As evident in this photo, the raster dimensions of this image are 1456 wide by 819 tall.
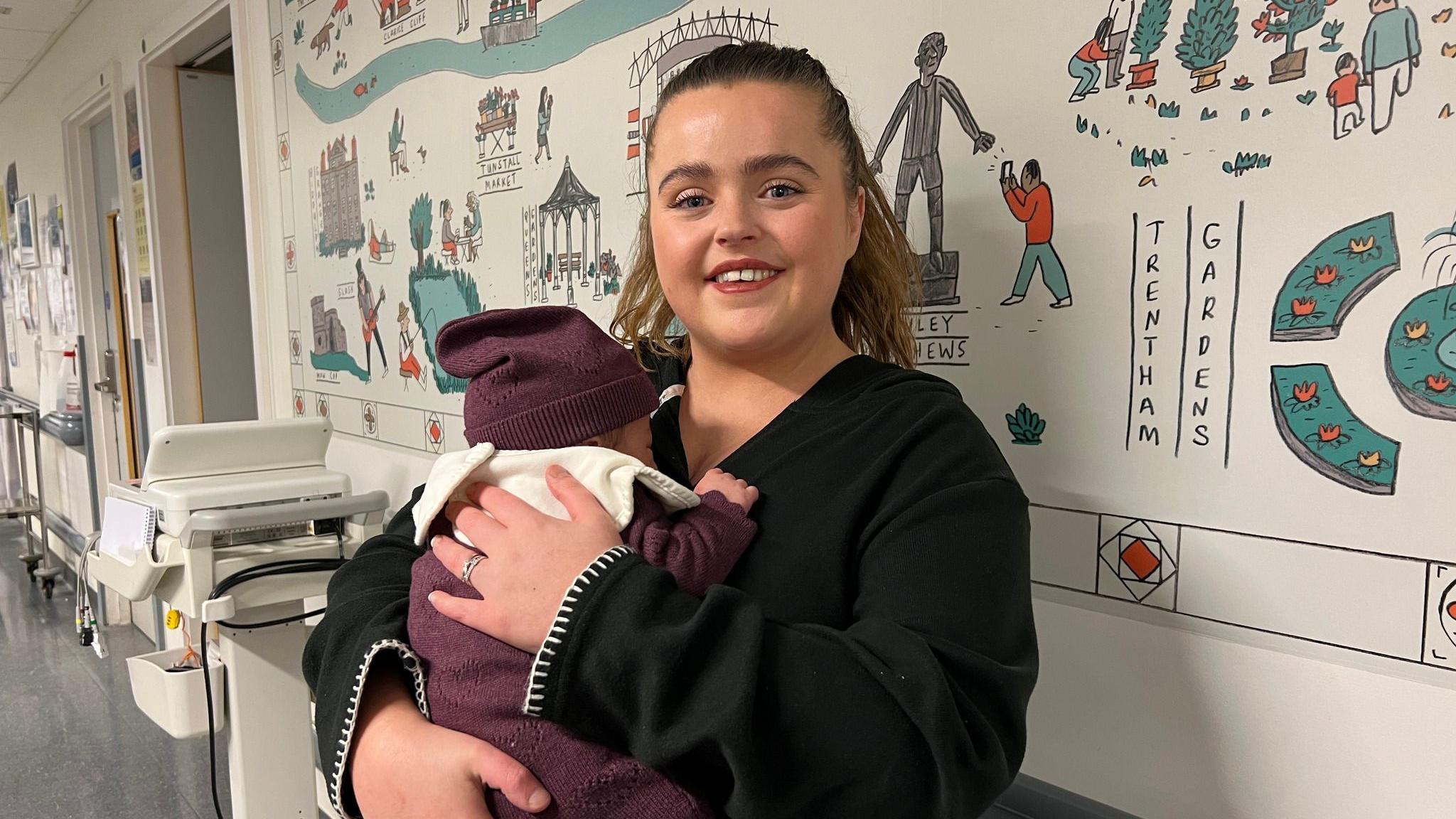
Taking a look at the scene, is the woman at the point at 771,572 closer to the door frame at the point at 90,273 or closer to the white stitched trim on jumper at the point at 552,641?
the white stitched trim on jumper at the point at 552,641

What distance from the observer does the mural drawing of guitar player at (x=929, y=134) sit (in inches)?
43.1

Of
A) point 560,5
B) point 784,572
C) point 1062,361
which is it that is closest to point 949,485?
point 784,572

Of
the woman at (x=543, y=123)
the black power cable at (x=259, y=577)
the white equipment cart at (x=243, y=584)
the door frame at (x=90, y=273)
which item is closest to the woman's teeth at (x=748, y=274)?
the woman at (x=543, y=123)

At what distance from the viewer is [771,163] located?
0.87m

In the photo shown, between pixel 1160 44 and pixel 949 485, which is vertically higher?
pixel 1160 44

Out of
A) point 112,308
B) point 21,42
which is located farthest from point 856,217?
point 21,42

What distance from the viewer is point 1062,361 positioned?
101cm

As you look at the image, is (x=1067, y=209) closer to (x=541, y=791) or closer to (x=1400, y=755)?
(x=1400, y=755)

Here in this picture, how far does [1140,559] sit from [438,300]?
1610mm

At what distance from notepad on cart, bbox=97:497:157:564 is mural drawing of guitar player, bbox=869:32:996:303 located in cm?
153

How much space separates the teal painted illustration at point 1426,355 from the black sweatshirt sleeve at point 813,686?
0.40m

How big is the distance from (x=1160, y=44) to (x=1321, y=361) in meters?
0.35

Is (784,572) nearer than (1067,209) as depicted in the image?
Yes

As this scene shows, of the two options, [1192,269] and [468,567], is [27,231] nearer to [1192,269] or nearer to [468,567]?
[468,567]
